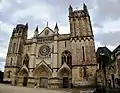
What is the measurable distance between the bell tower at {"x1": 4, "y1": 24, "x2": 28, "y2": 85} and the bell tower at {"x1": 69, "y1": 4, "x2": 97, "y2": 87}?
1135 cm

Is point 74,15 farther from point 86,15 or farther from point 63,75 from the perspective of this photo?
point 63,75

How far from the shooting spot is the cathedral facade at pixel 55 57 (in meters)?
25.8

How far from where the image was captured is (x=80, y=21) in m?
29.5

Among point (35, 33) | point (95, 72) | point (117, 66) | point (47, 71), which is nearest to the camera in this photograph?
point (117, 66)

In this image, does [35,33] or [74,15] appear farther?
[35,33]

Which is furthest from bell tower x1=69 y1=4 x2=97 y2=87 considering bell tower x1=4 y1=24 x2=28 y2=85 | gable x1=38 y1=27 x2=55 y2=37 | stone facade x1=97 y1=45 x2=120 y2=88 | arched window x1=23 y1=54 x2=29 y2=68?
bell tower x1=4 y1=24 x2=28 y2=85

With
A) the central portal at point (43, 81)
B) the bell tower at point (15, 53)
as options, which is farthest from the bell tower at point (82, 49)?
the bell tower at point (15, 53)

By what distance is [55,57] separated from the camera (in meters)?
28.2

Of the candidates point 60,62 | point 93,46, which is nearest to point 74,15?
point 93,46

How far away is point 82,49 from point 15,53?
1382cm

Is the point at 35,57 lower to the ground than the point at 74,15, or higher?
lower

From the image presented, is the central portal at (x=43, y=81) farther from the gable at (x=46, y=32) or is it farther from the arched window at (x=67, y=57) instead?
the gable at (x=46, y=32)

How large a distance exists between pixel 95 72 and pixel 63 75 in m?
6.01

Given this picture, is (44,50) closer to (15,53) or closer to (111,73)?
(15,53)
